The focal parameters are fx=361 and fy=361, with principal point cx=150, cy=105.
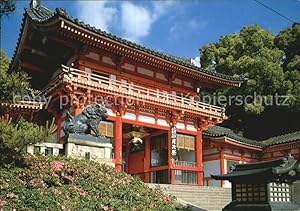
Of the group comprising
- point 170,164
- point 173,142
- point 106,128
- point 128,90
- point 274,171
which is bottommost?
point 274,171

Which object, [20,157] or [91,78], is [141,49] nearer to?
[91,78]

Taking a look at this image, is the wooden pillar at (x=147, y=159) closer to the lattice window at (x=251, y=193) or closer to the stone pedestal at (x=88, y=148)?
the stone pedestal at (x=88, y=148)

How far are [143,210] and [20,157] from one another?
3610 mm

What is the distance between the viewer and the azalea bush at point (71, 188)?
838cm

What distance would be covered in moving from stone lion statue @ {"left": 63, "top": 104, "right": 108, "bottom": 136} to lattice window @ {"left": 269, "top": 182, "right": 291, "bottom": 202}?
6.89 m

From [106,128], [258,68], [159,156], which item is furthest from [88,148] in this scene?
[258,68]

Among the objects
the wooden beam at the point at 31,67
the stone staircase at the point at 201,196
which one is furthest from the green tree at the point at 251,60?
the wooden beam at the point at 31,67

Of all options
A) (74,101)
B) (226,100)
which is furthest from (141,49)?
(226,100)

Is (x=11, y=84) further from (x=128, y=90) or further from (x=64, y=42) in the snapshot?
(x=128, y=90)

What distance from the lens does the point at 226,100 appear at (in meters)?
31.4

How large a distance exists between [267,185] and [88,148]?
662 cm

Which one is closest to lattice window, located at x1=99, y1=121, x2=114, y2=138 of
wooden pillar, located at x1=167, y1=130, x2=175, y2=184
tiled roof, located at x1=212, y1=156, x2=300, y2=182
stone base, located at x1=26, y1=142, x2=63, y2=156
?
wooden pillar, located at x1=167, y1=130, x2=175, y2=184

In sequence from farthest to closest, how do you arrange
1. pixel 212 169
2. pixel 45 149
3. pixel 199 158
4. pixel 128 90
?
1. pixel 212 169
2. pixel 199 158
3. pixel 128 90
4. pixel 45 149

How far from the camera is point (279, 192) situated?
855 cm
